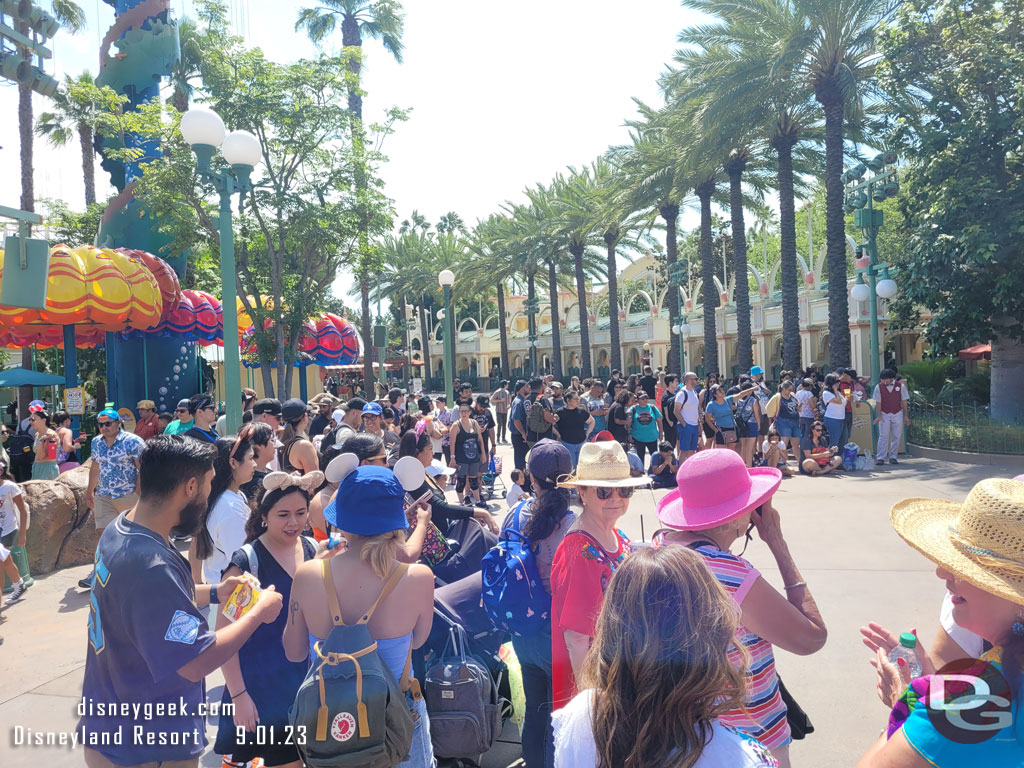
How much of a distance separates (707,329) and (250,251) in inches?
649

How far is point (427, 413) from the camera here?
1127 cm

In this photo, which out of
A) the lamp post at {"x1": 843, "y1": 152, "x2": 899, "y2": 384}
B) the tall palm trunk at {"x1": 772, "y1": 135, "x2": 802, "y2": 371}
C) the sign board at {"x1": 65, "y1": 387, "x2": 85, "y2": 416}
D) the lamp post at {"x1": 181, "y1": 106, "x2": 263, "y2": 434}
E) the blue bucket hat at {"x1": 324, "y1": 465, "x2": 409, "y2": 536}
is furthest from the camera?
the tall palm trunk at {"x1": 772, "y1": 135, "x2": 802, "y2": 371}

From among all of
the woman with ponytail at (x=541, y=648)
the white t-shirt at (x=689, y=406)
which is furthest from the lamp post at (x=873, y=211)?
the woman with ponytail at (x=541, y=648)

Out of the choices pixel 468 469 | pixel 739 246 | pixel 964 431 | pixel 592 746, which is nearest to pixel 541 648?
pixel 592 746

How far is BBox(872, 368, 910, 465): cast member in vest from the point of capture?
12500 millimetres

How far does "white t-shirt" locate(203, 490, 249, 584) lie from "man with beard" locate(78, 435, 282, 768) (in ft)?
4.22

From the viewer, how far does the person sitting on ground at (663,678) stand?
1.37 meters

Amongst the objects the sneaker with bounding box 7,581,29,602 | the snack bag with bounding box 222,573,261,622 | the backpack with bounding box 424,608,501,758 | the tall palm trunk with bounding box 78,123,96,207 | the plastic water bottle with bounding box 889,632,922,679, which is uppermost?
the tall palm trunk with bounding box 78,123,96,207

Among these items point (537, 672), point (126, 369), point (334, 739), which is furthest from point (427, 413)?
point (126, 369)

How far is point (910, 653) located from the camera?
6.11 feet

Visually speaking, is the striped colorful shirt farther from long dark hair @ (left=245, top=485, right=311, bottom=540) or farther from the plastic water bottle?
long dark hair @ (left=245, top=485, right=311, bottom=540)

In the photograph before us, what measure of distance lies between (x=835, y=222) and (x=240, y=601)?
1872cm

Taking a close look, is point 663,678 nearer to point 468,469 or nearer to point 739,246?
point 468,469

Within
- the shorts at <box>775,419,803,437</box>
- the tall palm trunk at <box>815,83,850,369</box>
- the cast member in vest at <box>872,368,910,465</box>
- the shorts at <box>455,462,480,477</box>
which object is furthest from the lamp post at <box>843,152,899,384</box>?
the shorts at <box>455,462,480,477</box>
